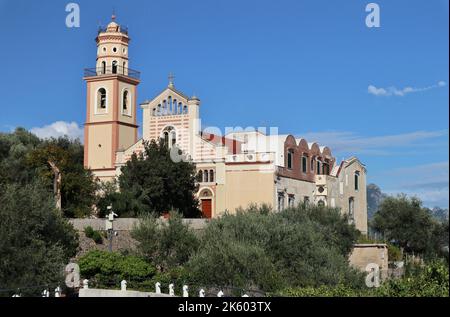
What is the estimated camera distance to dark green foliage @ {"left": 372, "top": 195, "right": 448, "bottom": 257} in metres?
60.8

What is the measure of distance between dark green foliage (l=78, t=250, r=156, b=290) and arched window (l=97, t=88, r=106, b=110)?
2394 centimetres

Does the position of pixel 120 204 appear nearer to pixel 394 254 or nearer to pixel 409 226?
pixel 394 254

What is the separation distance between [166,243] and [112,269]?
4080 millimetres

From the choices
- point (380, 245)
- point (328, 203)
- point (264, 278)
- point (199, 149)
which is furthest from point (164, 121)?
point (264, 278)

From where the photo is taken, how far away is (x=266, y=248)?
116 ft

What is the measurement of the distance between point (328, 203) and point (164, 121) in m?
12.6

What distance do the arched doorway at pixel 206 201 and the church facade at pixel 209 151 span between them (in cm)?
6

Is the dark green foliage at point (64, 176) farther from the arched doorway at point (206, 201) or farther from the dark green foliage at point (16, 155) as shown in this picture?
the arched doorway at point (206, 201)

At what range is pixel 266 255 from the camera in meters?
34.4

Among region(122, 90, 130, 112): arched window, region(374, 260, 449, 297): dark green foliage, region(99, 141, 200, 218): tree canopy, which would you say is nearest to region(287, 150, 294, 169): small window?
region(99, 141, 200, 218): tree canopy

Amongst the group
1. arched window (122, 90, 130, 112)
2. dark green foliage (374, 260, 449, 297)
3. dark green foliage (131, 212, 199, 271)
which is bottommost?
dark green foliage (374, 260, 449, 297)

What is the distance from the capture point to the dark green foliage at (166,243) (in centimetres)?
3641

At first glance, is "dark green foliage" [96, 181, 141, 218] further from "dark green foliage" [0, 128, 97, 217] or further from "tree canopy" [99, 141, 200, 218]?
"dark green foliage" [0, 128, 97, 217]

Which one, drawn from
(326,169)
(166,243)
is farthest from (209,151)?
(166,243)
